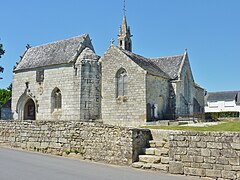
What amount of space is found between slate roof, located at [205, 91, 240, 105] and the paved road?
170ft

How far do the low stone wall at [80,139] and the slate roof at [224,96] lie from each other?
50.6 meters

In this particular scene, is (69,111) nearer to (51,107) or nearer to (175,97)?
(51,107)

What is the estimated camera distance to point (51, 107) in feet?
84.2

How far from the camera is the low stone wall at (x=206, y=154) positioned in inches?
297

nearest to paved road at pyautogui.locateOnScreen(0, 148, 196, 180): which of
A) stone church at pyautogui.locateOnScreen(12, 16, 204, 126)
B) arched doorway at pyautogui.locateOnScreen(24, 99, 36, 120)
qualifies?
stone church at pyautogui.locateOnScreen(12, 16, 204, 126)

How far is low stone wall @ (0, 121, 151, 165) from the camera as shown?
955 centimetres

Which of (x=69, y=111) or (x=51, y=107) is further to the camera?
(x=51, y=107)

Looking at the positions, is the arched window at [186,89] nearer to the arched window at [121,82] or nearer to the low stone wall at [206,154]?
the arched window at [121,82]

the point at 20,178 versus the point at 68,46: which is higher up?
the point at 68,46

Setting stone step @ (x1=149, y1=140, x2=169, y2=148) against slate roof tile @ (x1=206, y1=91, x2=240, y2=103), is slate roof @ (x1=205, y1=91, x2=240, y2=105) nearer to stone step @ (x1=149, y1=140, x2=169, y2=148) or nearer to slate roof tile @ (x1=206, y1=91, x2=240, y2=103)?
slate roof tile @ (x1=206, y1=91, x2=240, y2=103)

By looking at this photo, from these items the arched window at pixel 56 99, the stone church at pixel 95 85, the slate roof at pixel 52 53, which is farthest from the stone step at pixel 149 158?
the arched window at pixel 56 99

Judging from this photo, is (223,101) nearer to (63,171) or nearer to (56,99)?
(56,99)

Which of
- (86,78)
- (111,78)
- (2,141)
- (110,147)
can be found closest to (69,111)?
(86,78)

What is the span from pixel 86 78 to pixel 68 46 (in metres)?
6.34
